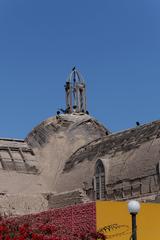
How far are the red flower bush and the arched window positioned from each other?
1156 cm

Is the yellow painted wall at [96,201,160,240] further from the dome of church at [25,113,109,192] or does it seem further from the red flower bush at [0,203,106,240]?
the dome of church at [25,113,109,192]

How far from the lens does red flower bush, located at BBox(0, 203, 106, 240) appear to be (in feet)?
57.0

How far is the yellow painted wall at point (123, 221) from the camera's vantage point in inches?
A: 788

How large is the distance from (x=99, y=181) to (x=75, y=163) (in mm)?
4800

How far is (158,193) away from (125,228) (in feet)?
28.0

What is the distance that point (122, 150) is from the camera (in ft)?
111

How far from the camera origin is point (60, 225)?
826 inches

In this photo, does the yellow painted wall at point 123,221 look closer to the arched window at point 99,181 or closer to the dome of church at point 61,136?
the arched window at point 99,181

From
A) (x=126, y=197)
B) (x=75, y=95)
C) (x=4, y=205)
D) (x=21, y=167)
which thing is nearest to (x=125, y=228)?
(x=126, y=197)

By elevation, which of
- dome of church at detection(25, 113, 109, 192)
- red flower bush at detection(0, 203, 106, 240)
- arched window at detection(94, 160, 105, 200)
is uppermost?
dome of church at detection(25, 113, 109, 192)

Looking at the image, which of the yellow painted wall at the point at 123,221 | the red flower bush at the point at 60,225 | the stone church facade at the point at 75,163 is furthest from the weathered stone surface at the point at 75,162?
the red flower bush at the point at 60,225

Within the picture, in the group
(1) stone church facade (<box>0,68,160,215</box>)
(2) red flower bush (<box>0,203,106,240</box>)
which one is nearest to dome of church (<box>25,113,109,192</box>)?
(1) stone church facade (<box>0,68,160,215</box>)

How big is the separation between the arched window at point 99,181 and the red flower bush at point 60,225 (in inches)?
455

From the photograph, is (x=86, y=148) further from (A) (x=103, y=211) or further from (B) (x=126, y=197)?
(A) (x=103, y=211)
